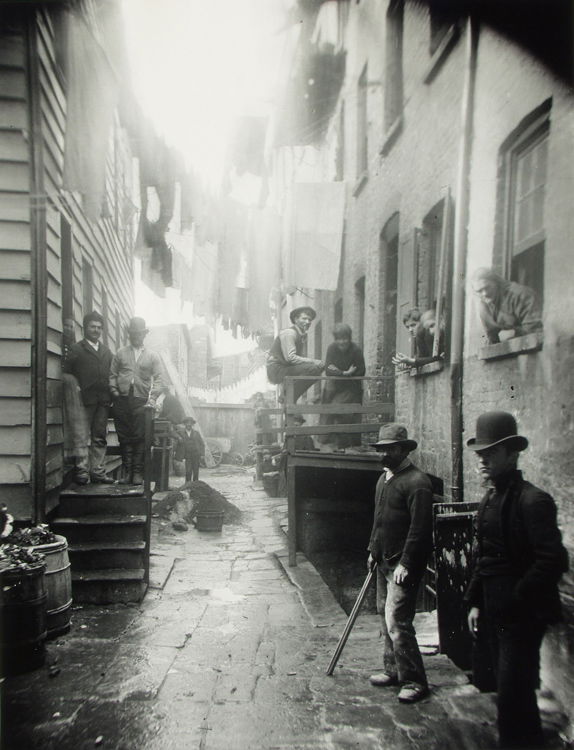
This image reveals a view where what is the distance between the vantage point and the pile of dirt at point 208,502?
38.3 ft

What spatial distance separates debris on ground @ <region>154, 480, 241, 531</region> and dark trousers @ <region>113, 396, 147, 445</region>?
3.83 m

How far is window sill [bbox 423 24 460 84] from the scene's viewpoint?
20.4 ft

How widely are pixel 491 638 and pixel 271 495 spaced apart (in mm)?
12243

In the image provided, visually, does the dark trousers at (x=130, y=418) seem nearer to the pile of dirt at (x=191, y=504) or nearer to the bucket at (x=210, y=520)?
the bucket at (x=210, y=520)

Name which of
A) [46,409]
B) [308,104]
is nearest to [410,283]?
[46,409]

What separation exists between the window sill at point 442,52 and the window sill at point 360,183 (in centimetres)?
371

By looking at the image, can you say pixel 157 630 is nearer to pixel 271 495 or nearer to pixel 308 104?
pixel 271 495

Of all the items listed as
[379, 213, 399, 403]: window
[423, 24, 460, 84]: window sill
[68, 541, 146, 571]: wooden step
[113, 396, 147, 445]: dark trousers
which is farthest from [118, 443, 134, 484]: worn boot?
[423, 24, 460, 84]: window sill

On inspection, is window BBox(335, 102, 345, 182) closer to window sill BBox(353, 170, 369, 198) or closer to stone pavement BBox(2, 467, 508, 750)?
window sill BBox(353, 170, 369, 198)

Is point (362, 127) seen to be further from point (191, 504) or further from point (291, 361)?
point (191, 504)

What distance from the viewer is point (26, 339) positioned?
5898mm

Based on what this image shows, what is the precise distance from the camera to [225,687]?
4367 mm

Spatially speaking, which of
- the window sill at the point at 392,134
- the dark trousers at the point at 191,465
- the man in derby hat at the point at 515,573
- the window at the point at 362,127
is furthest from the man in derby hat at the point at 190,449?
the man in derby hat at the point at 515,573

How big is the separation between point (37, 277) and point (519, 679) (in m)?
5.28
